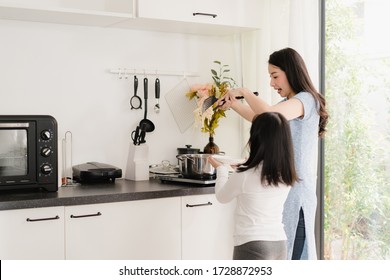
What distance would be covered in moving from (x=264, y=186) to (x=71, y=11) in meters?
1.26

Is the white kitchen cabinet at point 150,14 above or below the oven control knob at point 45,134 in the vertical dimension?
above

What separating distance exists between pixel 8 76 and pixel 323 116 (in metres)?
1.53

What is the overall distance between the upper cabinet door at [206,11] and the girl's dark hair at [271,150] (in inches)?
38.9

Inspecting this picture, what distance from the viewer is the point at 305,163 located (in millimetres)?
2594

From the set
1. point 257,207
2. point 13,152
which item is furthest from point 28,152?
point 257,207

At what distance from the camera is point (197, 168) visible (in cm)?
296

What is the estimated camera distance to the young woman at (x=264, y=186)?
2258mm

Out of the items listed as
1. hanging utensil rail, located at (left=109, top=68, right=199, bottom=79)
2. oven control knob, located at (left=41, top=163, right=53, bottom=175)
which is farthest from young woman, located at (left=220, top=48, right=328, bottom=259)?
oven control knob, located at (left=41, top=163, right=53, bottom=175)

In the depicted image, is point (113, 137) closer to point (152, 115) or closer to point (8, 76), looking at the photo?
point (152, 115)

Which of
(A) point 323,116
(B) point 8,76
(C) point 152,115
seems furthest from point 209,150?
(B) point 8,76

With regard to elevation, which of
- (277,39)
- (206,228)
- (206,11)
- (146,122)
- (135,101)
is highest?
(206,11)

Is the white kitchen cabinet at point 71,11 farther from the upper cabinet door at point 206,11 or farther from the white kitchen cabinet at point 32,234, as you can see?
the white kitchen cabinet at point 32,234

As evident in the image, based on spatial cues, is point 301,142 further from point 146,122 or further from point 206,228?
point 146,122

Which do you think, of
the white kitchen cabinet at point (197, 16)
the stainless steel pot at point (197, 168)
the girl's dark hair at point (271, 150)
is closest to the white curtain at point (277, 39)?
the white kitchen cabinet at point (197, 16)
